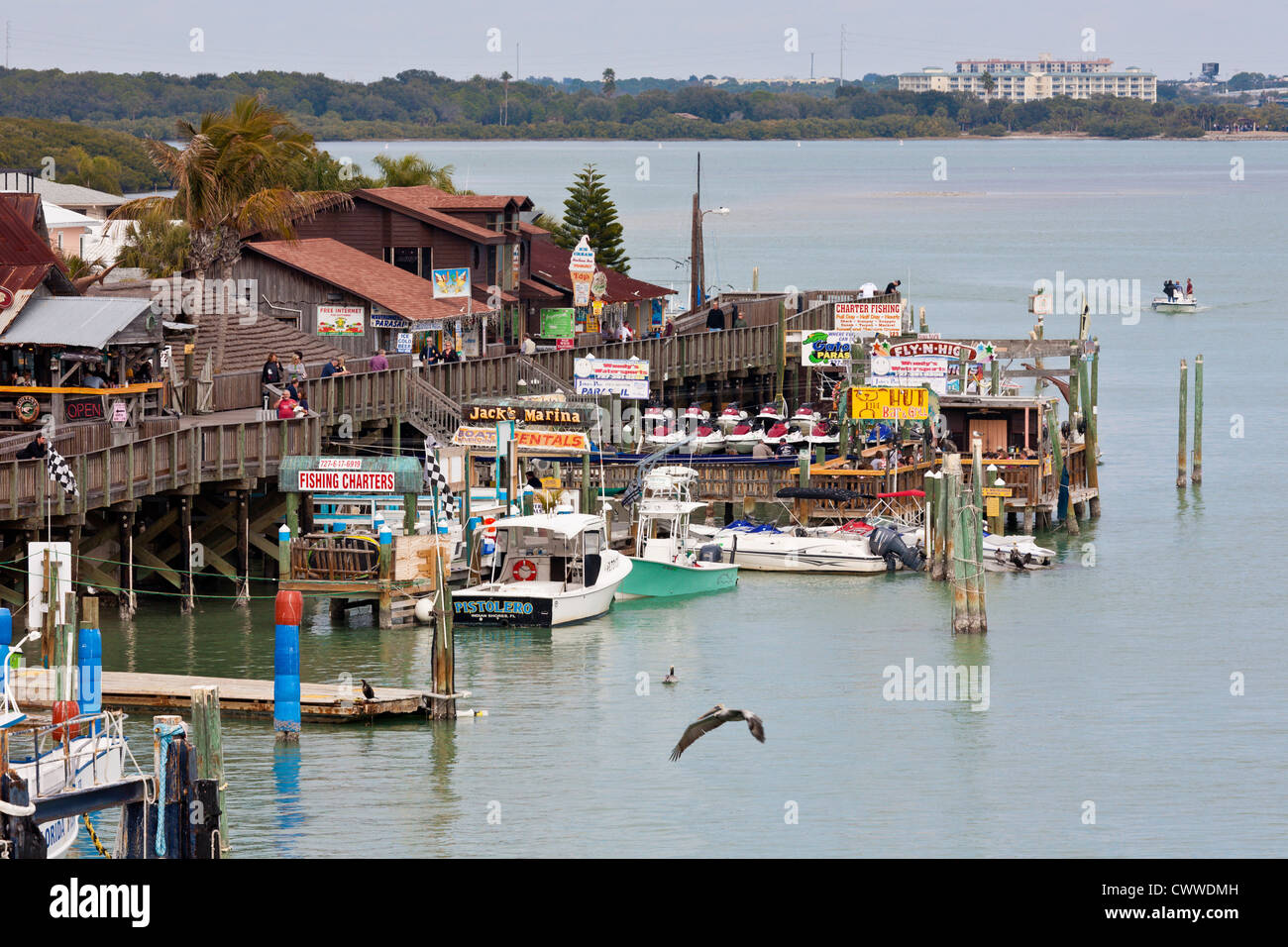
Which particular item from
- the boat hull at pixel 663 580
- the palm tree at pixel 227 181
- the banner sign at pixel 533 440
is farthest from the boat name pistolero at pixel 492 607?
the palm tree at pixel 227 181

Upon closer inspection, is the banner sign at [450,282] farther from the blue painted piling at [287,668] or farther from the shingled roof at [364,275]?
the blue painted piling at [287,668]

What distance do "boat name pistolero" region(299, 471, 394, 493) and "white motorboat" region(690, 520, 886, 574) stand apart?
434 inches

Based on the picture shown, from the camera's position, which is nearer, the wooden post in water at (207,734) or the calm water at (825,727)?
the wooden post in water at (207,734)

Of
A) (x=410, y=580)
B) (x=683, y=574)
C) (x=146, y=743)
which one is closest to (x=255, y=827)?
(x=146, y=743)

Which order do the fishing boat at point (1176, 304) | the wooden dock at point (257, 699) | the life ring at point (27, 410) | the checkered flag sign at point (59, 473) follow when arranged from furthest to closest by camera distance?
the fishing boat at point (1176, 304) < the life ring at point (27, 410) < the checkered flag sign at point (59, 473) < the wooden dock at point (257, 699)

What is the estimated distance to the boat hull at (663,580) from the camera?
50.3m

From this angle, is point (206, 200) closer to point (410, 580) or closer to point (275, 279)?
point (275, 279)

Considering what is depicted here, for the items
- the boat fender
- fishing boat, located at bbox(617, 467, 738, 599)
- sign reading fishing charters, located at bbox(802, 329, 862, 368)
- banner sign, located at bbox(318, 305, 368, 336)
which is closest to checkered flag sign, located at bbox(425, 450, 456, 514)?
fishing boat, located at bbox(617, 467, 738, 599)

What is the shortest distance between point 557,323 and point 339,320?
44.3ft

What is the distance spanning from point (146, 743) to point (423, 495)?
14.7 m

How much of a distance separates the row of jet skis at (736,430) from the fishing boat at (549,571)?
13.3 m

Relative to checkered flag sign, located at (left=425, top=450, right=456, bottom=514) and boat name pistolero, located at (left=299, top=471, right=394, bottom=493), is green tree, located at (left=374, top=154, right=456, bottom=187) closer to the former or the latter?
checkered flag sign, located at (left=425, top=450, right=456, bottom=514)

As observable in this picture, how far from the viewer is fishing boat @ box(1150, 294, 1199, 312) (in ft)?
437

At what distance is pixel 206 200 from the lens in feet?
196
